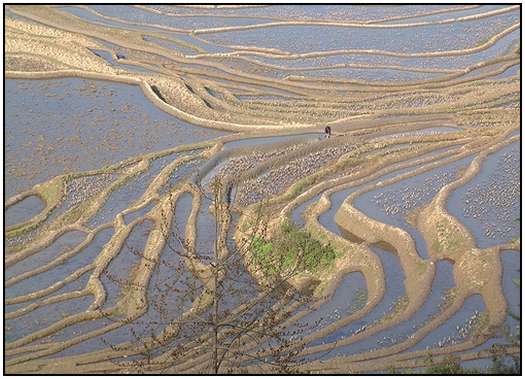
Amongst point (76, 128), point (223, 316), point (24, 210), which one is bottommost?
point (223, 316)

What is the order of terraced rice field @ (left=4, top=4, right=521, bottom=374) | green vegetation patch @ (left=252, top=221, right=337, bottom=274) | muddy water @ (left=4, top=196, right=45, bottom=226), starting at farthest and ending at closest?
muddy water @ (left=4, top=196, right=45, bottom=226) → green vegetation patch @ (left=252, top=221, right=337, bottom=274) → terraced rice field @ (left=4, top=4, right=521, bottom=374)

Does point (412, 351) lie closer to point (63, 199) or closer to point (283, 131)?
point (63, 199)

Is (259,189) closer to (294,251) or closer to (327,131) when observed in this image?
(294,251)

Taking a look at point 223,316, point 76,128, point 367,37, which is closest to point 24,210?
point 76,128

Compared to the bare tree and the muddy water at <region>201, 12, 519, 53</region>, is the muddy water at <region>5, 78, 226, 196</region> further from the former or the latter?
the muddy water at <region>201, 12, 519, 53</region>

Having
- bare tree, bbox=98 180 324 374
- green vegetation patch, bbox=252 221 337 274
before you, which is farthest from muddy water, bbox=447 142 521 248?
bare tree, bbox=98 180 324 374

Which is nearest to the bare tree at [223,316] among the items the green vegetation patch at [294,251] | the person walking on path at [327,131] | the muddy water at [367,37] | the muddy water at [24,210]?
the green vegetation patch at [294,251]
